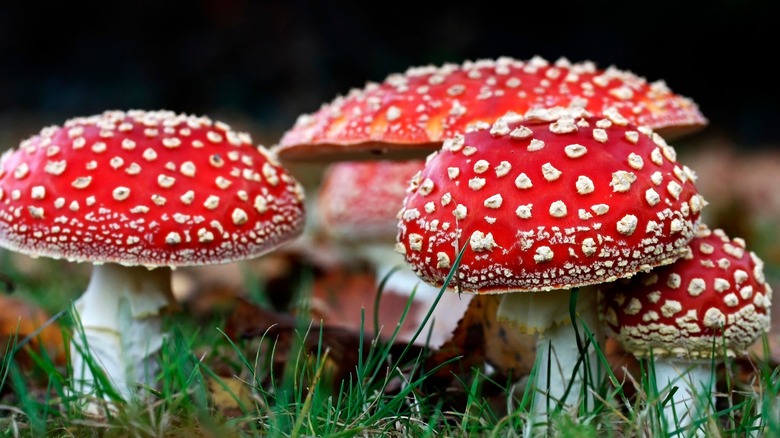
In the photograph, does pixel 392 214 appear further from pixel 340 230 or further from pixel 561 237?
pixel 561 237

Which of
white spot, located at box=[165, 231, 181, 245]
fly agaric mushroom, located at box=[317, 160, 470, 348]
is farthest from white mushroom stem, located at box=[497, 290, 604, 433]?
fly agaric mushroom, located at box=[317, 160, 470, 348]

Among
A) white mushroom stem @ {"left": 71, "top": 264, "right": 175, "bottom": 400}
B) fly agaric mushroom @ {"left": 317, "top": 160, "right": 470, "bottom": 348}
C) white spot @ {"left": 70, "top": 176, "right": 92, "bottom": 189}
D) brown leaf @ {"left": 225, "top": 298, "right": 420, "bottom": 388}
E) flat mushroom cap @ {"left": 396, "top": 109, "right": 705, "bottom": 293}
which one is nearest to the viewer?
flat mushroom cap @ {"left": 396, "top": 109, "right": 705, "bottom": 293}

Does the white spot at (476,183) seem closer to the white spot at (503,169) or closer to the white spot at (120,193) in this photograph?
the white spot at (503,169)

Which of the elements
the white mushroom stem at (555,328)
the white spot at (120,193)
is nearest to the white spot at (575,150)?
the white mushroom stem at (555,328)

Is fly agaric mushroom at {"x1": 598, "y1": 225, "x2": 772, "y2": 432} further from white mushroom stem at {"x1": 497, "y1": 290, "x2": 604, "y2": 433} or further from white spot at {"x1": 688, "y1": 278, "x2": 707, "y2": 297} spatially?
white mushroom stem at {"x1": 497, "y1": 290, "x2": 604, "y2": 433}

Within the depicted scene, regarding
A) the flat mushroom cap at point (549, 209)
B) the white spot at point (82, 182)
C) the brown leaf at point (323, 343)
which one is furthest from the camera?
the brown leaf at point (323, 343)

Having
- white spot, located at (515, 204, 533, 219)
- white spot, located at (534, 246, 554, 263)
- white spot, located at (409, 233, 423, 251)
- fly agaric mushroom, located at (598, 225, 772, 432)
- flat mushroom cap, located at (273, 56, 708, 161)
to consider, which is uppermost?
flat mushroom cap, located at (273, 56, 708, 161)
